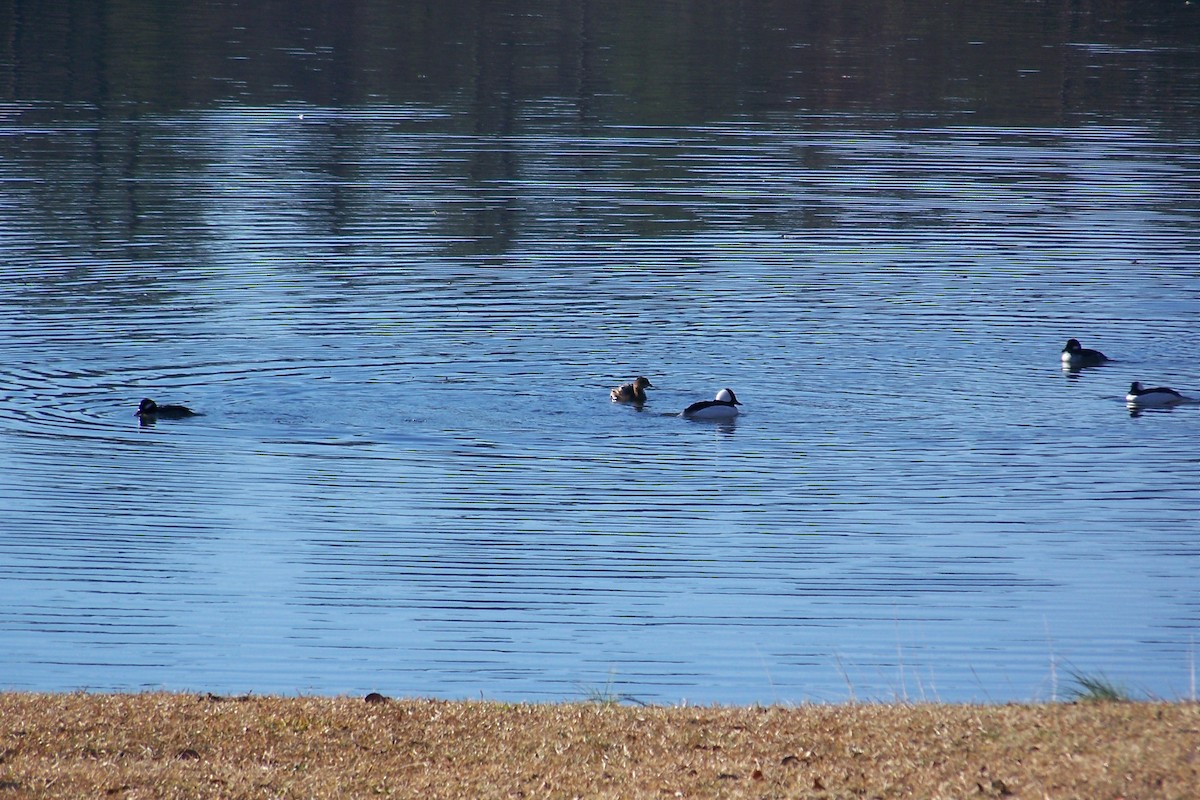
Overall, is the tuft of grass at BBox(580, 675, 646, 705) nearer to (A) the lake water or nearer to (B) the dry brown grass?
(A) the lake water

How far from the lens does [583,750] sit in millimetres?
10977

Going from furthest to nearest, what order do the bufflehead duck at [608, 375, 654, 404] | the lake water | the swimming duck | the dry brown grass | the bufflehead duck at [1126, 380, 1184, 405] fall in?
the bufflehead duck at [608, 375, 654, 404] → the bufflehead duck at [1126, 380, 1184, 405] → the swimming duck → the lake water → the dry brown grass

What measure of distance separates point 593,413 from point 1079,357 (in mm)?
7895

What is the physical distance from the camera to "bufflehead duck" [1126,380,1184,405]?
23.6 m

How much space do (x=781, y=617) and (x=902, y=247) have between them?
2248cm

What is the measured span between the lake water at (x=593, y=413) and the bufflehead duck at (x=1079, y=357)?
32 centimetres

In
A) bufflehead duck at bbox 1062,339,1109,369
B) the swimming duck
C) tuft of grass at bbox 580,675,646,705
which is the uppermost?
bufflehead duck at bbox 1062,339,1109,369

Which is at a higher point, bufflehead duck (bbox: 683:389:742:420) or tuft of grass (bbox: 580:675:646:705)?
bufflehead duck (bbox: 683:389:742:420)

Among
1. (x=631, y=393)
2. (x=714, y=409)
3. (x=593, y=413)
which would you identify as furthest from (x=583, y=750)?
(x=631, y=393)

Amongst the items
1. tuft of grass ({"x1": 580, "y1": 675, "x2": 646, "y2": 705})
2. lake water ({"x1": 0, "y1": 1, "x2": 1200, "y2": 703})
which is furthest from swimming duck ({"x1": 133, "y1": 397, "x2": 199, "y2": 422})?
tuft of grass ({"x1": 580, "y1": 675, "x2": 646, "y2": 705})

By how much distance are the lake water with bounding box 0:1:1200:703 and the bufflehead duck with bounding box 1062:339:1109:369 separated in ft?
1.06

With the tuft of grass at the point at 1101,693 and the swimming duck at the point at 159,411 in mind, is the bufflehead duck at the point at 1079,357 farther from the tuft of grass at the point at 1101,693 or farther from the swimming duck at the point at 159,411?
the tuft of grass at the point at 1101,693

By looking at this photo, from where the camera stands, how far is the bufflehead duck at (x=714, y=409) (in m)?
23.1

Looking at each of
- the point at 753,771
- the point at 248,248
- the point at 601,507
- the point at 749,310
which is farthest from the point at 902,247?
the point at 753,771
